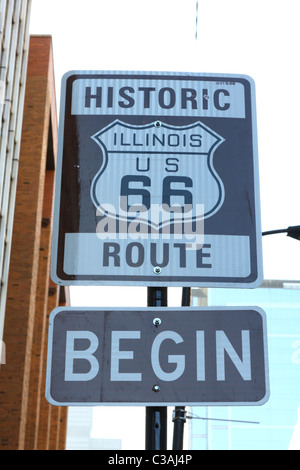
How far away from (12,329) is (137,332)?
1973cm

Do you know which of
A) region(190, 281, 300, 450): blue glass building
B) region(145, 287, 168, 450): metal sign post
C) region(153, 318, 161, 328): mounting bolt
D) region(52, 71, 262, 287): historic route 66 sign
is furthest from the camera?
region(190, 281, 300, 450): blue glass building

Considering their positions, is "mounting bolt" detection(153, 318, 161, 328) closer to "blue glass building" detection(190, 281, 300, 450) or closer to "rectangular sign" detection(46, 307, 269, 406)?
"rectangular sign" detection(46, 307, 269, 406)

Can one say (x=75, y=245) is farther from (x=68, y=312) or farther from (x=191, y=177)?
(x=191, y=177)

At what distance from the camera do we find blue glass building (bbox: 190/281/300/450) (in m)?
47.5

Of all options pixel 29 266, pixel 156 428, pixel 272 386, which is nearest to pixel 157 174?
pixel 156 428

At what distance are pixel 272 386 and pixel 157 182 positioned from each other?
176 feet

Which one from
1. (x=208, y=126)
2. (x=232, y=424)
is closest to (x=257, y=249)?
(x=208, y=126)

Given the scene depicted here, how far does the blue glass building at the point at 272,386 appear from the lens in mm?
47531

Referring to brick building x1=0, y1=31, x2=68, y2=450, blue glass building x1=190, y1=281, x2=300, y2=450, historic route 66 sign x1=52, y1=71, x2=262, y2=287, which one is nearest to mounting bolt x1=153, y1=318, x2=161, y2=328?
historic route 66 sign x1=52, y1=71, x2=262, y2=287

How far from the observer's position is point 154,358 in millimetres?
2656

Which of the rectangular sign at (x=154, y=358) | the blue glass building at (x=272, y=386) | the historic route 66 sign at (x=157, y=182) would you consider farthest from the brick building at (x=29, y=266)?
the rectangular sign at (x=154, y=358)

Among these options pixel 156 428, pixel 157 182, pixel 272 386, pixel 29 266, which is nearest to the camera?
pixel 156 428

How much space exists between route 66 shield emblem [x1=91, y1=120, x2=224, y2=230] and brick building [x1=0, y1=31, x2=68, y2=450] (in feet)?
61.8

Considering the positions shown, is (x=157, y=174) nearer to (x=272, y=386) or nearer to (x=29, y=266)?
(x=29, y=266)
